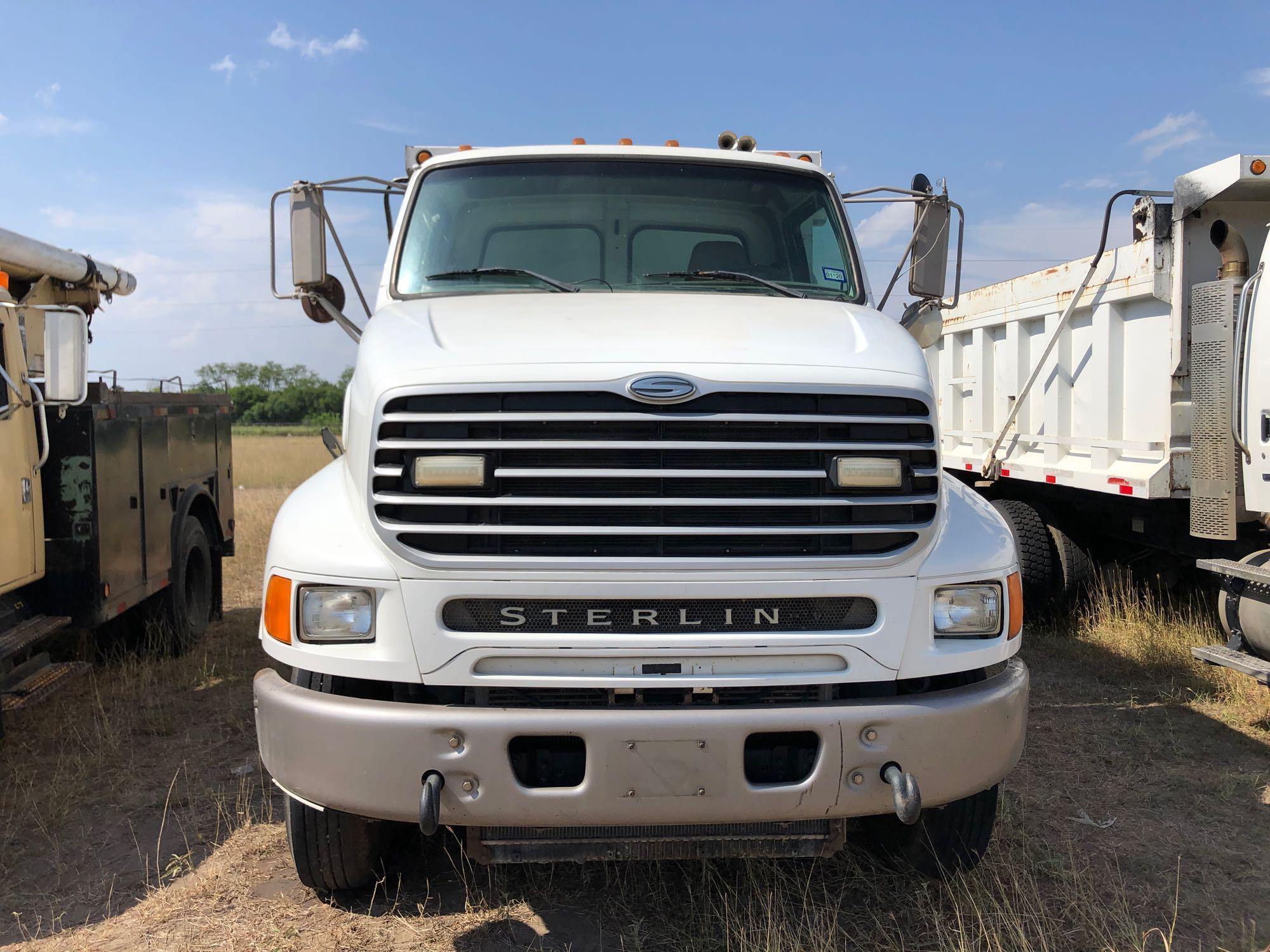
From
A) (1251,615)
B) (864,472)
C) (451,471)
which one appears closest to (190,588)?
(451,471)

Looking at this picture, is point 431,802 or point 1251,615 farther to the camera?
point 1251,615

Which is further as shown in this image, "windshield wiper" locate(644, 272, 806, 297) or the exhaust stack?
the exhaust stack

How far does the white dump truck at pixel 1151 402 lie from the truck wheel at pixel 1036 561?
13 mm

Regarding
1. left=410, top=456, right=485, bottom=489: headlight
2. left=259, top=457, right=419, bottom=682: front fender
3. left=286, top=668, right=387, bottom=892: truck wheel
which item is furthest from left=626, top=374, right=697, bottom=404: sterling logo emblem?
left=286, top=668, right=387, bottom=892: truck wheel

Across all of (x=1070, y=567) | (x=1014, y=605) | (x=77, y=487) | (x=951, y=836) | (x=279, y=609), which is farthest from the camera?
(x=1070, y=567)

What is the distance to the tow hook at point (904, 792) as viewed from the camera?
2.70 metres

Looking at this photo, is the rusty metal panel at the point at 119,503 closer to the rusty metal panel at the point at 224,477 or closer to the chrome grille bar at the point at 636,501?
the rusty metal panel at the point at 224,477

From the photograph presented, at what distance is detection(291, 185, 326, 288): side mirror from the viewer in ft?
13.4

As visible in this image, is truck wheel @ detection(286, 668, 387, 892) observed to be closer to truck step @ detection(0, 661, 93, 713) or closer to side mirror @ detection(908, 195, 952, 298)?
truck step @ detection(0, 661, 93, 713)

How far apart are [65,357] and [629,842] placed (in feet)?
10.1

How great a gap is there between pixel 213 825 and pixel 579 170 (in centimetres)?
313

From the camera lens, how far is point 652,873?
3590 mm

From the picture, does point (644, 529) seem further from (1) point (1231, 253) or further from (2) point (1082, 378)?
(2) point (1082, 378)

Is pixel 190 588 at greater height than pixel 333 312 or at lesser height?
lesser
